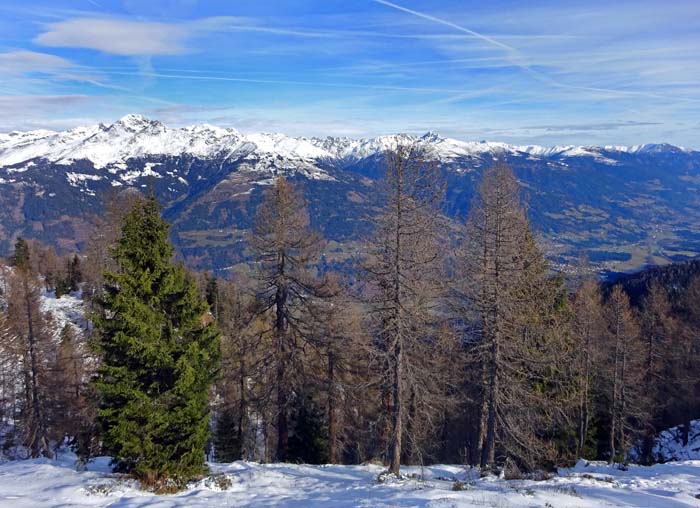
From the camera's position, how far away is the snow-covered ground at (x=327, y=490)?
1213 centimetres

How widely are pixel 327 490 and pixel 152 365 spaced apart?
19.4ft

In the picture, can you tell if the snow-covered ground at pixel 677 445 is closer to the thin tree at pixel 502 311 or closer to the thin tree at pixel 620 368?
the thin tree at pixel 620 368

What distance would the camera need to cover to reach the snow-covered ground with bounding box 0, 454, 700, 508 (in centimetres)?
1213

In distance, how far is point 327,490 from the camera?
14.0 meters

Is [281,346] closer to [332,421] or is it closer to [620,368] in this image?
[332,421]

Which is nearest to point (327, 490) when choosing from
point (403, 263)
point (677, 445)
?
point (403, 263)

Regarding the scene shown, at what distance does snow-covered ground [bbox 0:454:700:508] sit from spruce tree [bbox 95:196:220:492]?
2.99 feet

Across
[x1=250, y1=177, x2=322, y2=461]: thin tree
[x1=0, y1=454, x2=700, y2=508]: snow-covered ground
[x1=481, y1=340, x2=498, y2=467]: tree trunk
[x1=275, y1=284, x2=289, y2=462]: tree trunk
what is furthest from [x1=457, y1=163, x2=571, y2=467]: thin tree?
[x1=275, y1=284, x2=289, y2=462]: tree trunk

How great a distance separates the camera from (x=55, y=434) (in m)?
28.3

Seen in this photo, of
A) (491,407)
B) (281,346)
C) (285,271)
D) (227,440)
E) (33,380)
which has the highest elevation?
(285,271)

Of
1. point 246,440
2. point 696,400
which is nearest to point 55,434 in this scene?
point 246,440

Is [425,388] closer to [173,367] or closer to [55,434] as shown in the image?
[173,367]

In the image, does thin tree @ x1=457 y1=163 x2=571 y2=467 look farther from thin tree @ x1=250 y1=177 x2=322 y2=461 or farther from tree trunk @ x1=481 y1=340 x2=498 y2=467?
thin tree @ x1=250 y1=177 x2=322 y2=461

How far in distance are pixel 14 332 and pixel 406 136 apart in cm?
2247
